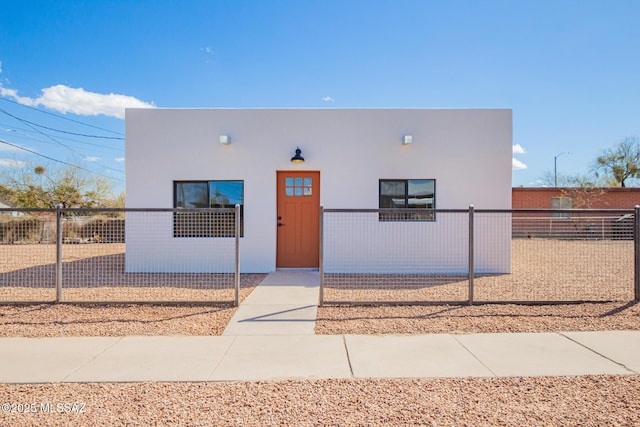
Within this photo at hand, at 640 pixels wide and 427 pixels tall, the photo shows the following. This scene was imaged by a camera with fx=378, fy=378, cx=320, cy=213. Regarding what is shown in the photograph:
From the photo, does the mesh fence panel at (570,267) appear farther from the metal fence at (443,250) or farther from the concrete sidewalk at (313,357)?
the concrete sidewalk at (313,357)

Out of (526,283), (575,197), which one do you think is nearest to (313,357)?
(526,283)

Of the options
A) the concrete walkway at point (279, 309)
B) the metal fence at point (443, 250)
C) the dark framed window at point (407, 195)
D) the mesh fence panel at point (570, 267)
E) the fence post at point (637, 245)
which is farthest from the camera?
the dark framed window at point (407, 195)

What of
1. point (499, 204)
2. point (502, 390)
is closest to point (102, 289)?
point (502, 390)

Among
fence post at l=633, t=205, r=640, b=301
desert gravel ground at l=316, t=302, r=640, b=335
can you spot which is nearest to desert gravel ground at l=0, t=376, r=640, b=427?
desert gravel ground at l=316, t=302, r=640, b=335

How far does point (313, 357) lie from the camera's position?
4238mm

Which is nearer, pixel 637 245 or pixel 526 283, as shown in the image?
pixel 637 245

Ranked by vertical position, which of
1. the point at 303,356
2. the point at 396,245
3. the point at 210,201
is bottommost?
the point at 303,356

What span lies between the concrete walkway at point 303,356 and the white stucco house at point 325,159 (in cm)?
444

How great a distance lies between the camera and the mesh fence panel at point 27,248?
667cm

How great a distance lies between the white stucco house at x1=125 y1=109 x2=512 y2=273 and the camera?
9.37 m

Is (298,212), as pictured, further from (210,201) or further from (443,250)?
(443,250)

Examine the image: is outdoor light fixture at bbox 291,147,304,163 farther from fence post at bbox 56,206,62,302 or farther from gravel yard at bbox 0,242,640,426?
gravel yard at bbox 0,242,640,426

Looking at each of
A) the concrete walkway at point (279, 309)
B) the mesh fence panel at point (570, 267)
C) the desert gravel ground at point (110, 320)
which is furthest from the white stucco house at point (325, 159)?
the desert gravel ground at point (110, 320)

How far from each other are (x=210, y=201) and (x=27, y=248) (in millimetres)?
3745
